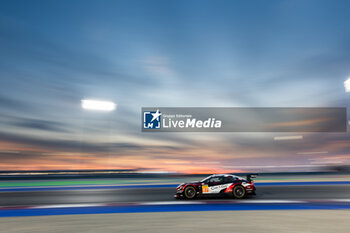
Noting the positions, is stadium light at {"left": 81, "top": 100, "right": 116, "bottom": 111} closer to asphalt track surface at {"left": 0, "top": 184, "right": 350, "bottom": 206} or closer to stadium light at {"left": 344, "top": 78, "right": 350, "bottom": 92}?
asphalt track surface at {"left": 0, "top": 184, "right": 350, "bottom": 206}

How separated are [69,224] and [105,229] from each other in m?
1.14

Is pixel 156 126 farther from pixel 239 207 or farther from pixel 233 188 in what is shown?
pixel 239 207

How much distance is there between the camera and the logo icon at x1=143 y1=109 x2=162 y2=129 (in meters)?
20.2

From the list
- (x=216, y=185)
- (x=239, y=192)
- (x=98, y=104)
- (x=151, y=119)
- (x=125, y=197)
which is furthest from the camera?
(x=98, y=104)

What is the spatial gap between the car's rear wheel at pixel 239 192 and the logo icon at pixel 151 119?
11.2 m

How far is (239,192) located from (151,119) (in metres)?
12.2

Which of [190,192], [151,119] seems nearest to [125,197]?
[190,192]

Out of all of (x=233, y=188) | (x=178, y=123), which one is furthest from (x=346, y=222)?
(x=178, y=123)

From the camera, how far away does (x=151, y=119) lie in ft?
67.3

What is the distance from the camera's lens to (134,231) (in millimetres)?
5141

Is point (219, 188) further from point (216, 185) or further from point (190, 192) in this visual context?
point (190, 192)

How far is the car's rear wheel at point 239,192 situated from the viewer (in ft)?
30.9

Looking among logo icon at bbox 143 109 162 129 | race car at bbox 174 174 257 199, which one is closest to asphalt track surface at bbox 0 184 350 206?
race car at bbox 174 174 257 199

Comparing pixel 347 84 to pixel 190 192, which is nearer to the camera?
pixel 190 192
